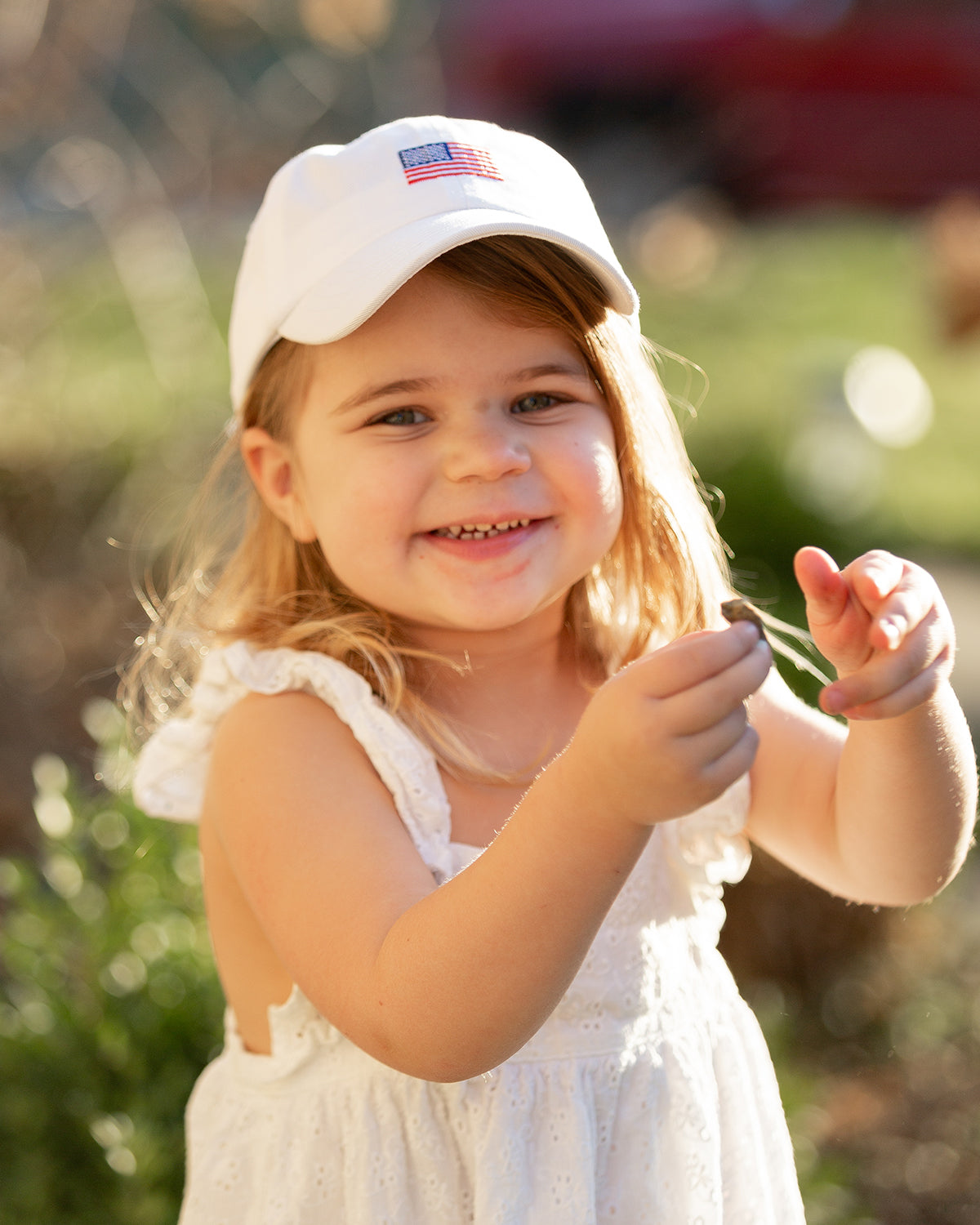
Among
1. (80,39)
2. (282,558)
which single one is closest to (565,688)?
(282,558)

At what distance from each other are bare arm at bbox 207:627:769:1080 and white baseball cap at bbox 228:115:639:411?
55 centimetres

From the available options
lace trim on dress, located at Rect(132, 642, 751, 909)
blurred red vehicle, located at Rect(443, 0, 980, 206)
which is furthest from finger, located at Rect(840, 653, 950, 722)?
blurred red vehicle, located at Rect(443, 0, 980, 206)

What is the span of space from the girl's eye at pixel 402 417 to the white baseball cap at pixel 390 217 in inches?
4.2

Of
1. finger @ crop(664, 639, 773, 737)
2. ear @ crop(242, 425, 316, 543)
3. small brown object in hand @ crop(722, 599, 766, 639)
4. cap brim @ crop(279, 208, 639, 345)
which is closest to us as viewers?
finger @ crop(664, 639, 773, 737)

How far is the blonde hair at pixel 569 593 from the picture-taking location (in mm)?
1732

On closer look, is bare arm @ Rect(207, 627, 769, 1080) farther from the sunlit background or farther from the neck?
the sunlit background

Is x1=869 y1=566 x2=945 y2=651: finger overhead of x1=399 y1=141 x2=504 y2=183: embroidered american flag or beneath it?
beneath

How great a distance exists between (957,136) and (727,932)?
26.9 ft

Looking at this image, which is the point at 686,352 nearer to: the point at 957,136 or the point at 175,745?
the point at 957,136

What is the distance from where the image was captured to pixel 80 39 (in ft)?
17.0

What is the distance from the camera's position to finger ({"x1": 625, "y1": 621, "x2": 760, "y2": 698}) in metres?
1.27

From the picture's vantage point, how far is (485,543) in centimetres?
169

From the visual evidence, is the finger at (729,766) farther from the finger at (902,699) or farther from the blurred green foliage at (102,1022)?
the blurred green foliage at (102,1022)

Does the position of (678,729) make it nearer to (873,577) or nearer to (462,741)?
(873,577)
